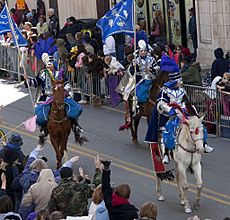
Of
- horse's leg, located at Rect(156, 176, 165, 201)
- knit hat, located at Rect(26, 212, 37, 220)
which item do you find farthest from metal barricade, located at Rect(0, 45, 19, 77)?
knit hat, located at Rect(26, 212, 37, 220)

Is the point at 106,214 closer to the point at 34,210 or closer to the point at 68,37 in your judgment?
the point at 34,210

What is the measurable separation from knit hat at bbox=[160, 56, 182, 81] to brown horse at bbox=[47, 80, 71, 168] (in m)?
2.11

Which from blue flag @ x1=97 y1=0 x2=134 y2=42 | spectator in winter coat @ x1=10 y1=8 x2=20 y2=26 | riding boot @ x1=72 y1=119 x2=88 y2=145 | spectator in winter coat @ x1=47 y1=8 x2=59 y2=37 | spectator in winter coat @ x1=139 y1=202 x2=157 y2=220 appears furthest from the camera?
spectator in winter coat @ x1=10 y1=8 x2=20 y2=26

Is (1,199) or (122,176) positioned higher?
(1,199)

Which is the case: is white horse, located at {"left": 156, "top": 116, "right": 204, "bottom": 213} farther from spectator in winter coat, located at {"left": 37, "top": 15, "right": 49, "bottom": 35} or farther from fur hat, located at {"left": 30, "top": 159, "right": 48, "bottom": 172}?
spectator in winter coat, located at {"left": 37, "top": 15, "right": 49, "bottom": 35}

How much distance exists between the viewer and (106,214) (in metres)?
15.5

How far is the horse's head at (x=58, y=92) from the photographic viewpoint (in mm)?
21688

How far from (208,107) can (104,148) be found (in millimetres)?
2644

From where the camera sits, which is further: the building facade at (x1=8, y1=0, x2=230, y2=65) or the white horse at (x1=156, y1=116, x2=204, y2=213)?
the building facade at (x1=8, y1=0, x2=230, y2=65)

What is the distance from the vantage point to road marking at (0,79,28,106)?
31.5 metres

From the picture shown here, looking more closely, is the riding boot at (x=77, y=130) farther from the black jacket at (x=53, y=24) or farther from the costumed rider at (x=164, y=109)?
the black jacket at (x=53, y=24)

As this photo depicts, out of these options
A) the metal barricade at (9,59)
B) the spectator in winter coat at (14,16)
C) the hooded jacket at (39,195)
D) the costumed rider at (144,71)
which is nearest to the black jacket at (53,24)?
the metal barricade at (9,59)

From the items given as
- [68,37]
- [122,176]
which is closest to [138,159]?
[122,176]

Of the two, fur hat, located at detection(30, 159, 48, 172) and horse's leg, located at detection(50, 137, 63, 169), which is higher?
fur hat, located at detection(30, 159, 48, 172)
